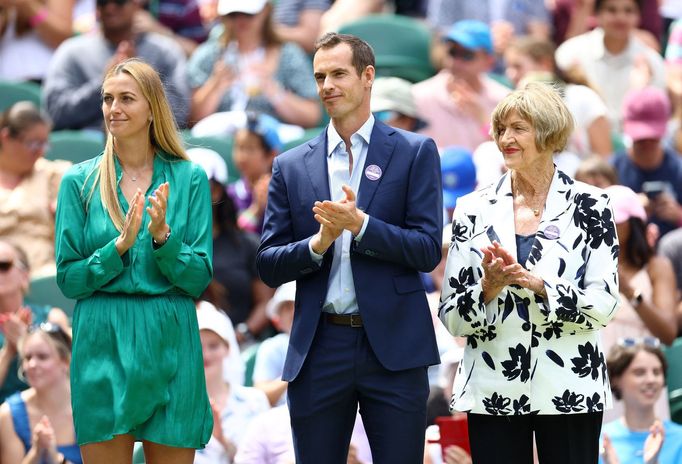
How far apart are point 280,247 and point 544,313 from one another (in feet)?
3.07

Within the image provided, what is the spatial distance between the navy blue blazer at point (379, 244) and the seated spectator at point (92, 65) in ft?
15.0

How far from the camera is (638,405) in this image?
670 cm

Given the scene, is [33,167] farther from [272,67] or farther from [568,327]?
[568,327]

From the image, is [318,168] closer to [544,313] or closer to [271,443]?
[544,313]

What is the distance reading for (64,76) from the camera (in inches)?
388

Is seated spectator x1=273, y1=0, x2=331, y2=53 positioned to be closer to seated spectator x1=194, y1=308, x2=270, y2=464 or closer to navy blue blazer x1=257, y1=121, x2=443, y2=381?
seated spectator x1=194, y1=308, x2=270, y2=464

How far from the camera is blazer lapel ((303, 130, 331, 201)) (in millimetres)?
5266

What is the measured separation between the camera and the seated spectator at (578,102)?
9547mm

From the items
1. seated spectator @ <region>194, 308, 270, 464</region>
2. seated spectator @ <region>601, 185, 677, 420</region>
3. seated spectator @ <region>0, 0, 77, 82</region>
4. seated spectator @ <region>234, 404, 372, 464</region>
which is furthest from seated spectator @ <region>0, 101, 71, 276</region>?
seated spectator @ <region>601, 185, 677, 420</region>

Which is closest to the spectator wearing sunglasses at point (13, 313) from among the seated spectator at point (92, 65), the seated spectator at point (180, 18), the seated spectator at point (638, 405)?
the seated spectator at point (92, 65)

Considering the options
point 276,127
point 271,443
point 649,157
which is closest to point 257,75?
point 276,127

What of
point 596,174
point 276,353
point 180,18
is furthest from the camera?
point 180,18

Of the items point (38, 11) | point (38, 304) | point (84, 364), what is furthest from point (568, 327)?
point (38, 11)

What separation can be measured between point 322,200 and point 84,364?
0.99 m
